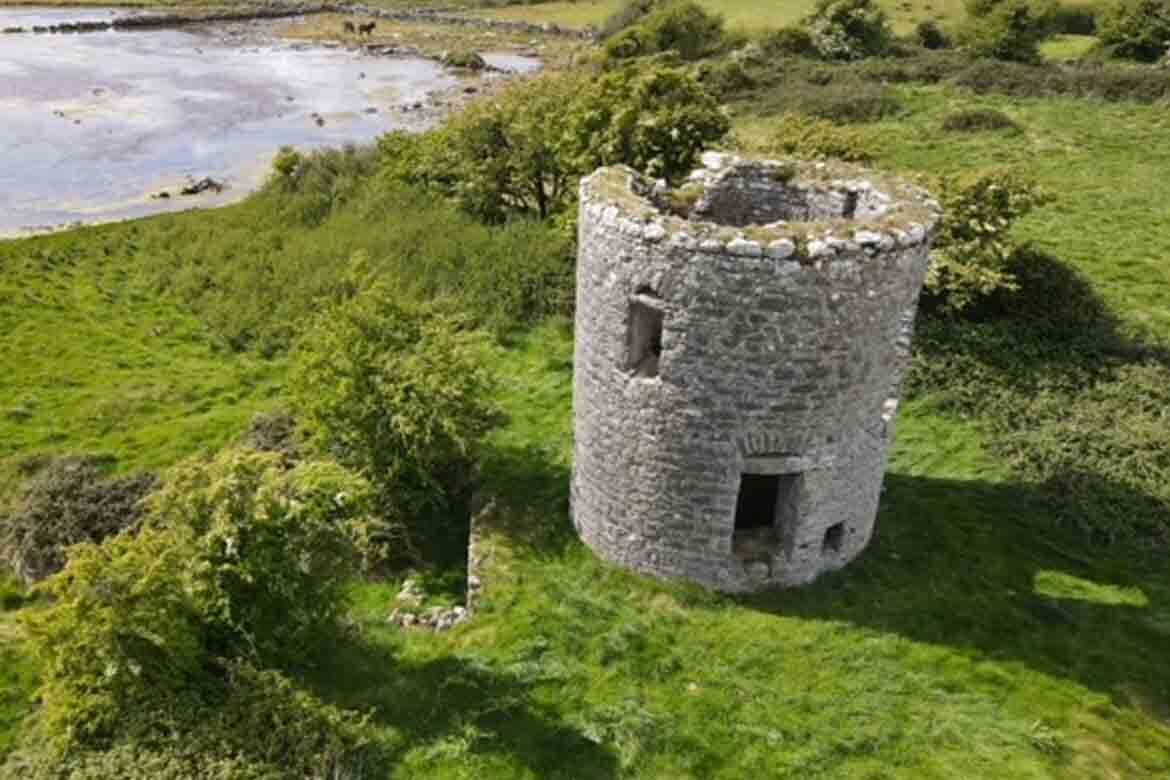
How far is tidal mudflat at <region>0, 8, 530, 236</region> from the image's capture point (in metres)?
40.3

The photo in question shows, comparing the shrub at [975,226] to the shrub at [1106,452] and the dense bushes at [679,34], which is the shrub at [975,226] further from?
the dense bushes at [679,34]

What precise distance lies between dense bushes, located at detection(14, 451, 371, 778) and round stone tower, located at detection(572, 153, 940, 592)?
4087 millimetres

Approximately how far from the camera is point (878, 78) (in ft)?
150

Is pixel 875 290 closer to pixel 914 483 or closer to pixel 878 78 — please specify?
pixel 914 483

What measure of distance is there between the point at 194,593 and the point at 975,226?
17.7 metres

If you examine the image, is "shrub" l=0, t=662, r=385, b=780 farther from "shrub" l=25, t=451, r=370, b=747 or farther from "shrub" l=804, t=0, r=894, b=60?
"shrub" l=804, t=0, r=894, b=60

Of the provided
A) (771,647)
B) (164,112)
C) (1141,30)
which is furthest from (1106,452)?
(164,112)

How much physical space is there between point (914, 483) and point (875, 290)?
6209 mm

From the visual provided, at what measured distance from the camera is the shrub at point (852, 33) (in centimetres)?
5219

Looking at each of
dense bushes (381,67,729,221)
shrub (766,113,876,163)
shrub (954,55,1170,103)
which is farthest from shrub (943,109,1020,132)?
dense bushes (381,67,729,221)

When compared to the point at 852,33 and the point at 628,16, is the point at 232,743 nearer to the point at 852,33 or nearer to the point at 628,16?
the point at 852,33

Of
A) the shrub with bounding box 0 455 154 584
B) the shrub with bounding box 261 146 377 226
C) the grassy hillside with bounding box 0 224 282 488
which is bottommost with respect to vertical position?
the grassy hillside with bounding box 0 224 282 488

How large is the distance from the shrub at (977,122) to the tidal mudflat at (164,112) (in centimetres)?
2911

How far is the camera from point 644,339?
13.4 m
